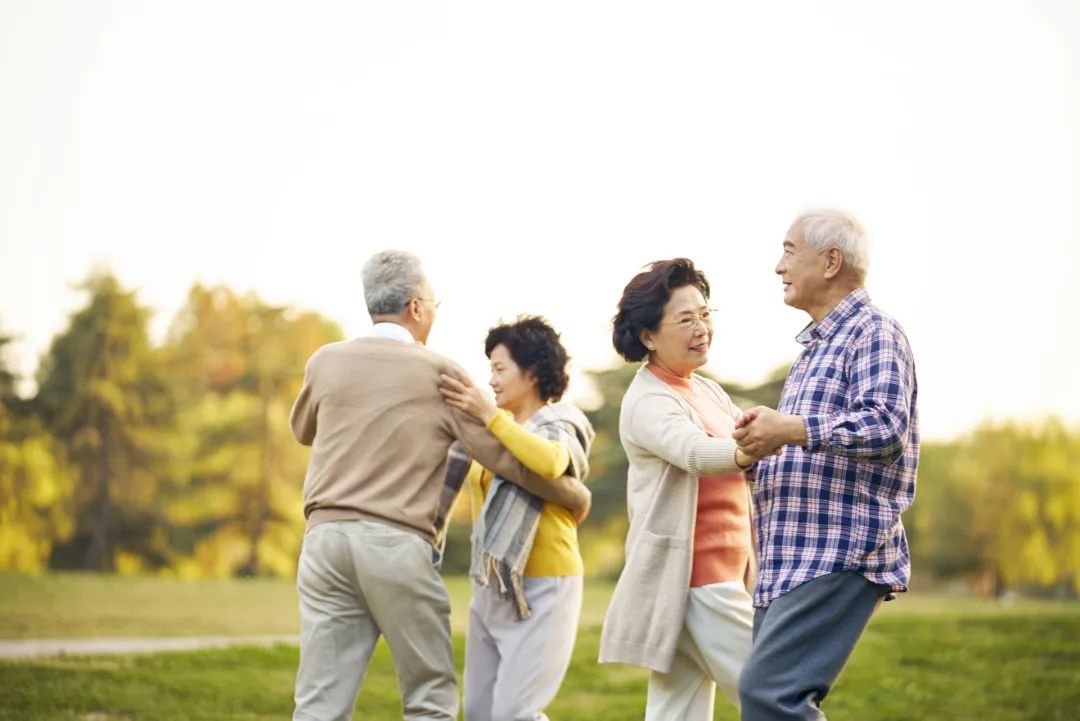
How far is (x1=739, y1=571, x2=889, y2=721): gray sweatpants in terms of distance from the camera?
12.1 feet

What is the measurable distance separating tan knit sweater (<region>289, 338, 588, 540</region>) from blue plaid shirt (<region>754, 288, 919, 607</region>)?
101cm

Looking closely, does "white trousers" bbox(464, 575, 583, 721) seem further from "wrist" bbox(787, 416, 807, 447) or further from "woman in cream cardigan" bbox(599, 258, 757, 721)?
"wrist" bbox(787, 416, 807, 447)

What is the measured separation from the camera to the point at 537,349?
485 cm

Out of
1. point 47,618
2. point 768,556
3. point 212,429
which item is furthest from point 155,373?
point 768,556

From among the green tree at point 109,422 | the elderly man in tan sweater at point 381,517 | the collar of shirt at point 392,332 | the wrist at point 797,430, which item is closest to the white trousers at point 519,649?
the elderly man in tan sweater at point 381,517

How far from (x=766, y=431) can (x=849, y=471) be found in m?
0.34

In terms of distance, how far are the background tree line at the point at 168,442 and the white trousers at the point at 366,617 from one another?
1547 cm

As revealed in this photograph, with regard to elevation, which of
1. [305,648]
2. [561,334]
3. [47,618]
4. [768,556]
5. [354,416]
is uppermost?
[561,334]

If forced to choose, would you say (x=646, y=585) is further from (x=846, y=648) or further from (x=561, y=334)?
(x=561, y=334)

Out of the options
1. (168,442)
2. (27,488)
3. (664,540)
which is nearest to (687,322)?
(664,540)

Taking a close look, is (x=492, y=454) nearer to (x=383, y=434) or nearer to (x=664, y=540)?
(x=383, y=434)

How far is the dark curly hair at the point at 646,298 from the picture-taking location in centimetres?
441

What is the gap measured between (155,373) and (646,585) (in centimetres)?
1745

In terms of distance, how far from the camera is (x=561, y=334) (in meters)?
4.96
